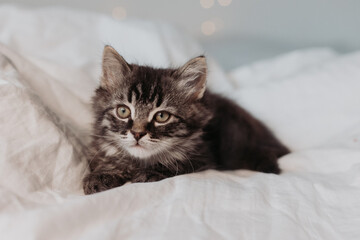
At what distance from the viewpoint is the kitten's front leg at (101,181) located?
54.2 inches

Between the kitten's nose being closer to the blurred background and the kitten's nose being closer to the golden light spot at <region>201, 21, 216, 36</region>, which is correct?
the blurred background

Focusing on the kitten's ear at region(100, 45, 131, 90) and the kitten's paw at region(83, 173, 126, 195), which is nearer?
the kitten's paw at region(83, 173, 126, 195)

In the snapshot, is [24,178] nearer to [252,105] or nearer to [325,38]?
[252,105]

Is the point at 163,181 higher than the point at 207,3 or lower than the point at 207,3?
lower

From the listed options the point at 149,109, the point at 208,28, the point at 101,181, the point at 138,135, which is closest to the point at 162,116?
the point at 149,109

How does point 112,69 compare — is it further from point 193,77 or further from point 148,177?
point 148,177

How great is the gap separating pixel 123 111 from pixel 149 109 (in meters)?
0.13

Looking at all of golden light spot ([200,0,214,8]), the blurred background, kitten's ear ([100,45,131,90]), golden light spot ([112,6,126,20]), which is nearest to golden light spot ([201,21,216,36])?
the blurred background

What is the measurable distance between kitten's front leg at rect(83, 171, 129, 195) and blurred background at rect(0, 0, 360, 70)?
90.5 inches

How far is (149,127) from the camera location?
4.90 ft

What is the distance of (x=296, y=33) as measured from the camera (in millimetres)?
3619

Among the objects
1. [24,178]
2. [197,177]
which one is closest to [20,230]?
[24,178]

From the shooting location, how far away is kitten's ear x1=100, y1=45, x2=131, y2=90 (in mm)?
1621

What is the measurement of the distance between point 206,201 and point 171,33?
1.83 m
